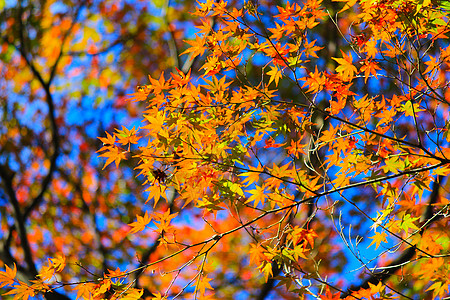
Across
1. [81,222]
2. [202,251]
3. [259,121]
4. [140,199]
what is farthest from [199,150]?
[81,222]

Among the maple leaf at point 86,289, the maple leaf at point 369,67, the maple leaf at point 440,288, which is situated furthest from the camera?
the maple leaf at point 369,67

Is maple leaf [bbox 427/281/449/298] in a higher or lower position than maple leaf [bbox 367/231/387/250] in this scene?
lower

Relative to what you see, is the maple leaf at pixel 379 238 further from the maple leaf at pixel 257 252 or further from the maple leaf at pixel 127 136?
the maple leaf at pixel 127 136

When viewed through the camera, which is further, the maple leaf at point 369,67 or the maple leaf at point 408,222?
the maple leaf at point 369,67

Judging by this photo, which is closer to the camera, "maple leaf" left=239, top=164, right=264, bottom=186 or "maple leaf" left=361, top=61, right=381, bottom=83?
"maple leaf" left=239, top=164, right=264, bottom=186

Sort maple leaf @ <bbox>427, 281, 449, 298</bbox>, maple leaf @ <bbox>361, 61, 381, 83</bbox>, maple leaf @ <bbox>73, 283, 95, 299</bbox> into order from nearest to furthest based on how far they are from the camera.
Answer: maple leaf @ <bbox>427, 281, 449, 298</bbox> < maple leaf @ <bbox>73, 283, 95, 299</bbox> < maple leaf @ <bbox>361, 61, 381, 83</bbox>

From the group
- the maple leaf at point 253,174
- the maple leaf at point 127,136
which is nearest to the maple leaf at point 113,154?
the maple leaf at point 127,136

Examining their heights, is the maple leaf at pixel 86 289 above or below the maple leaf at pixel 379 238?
below

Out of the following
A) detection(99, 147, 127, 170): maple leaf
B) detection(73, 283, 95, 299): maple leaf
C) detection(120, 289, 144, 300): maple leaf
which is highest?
detection(99, 147, 127, 170): maple leaf

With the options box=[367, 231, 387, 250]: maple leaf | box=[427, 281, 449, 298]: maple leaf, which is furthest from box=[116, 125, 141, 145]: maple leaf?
box=[427, 281, 449, 298]: maple leaf

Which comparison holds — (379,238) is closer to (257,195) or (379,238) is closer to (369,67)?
(257,195)

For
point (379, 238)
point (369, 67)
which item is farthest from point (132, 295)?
point (369, 67)

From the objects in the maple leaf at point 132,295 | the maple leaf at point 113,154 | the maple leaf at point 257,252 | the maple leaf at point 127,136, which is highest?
the maple leaf at point 127,136

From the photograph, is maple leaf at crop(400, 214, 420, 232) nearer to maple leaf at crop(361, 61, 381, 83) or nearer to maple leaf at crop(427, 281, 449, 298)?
maple leaf at crop(427, 281, 449, 298)
